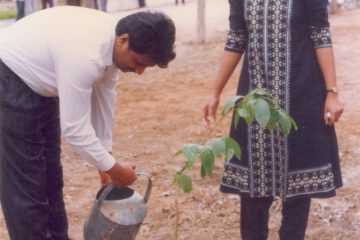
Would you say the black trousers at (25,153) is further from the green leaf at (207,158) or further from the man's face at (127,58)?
the green leaf at (207,158)

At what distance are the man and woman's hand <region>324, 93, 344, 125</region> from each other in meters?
0.66

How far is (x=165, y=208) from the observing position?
3.96m

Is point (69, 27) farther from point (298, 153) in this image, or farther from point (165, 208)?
point (165, 208)

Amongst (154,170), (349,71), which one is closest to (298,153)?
(154,170)

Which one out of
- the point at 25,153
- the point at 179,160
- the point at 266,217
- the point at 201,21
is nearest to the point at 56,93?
the point at 25,153

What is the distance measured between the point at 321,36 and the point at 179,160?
7.30 ft

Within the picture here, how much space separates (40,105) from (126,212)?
58cm

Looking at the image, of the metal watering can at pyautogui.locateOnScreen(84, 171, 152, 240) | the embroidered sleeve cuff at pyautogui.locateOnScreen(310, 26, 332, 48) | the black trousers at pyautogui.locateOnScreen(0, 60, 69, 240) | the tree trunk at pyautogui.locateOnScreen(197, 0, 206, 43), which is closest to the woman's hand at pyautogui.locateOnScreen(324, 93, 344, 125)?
the embroidered sleeve cuff at pyautogui.locateOnScreen(310, 26, 332, 48)

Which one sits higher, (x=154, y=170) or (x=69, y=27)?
(x=69, y=27)

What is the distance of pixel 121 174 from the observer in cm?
280

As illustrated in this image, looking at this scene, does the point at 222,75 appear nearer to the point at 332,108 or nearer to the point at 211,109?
the point at 211,109

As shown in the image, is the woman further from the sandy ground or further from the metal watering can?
the sandy ground

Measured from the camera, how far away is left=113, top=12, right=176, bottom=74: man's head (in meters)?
2.48

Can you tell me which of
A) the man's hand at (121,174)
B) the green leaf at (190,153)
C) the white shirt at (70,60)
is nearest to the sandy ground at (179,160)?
the man's hand at (121,174)
